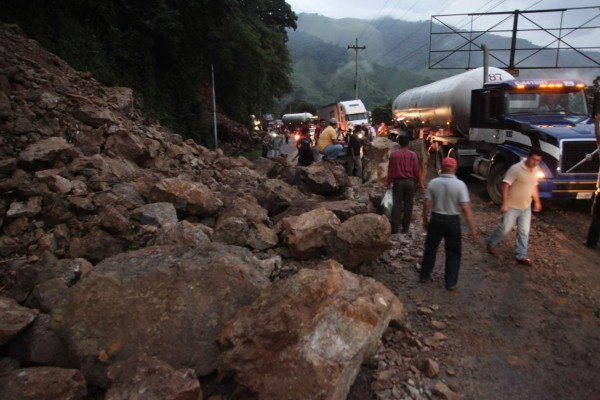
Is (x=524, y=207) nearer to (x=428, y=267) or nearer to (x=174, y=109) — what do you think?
(x=428, y=267)

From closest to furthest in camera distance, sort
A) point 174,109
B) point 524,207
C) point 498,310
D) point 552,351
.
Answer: point 552,351
point 498,310
point 524,207
point 174,109

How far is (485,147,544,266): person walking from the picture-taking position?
17.2ft

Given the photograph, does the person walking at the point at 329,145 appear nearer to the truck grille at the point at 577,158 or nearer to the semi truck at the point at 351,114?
the truck grille at the point at 577,158

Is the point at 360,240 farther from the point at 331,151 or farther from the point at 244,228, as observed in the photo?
the point at 331,151

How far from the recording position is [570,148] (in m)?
7.37

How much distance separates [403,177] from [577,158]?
3.83 meters

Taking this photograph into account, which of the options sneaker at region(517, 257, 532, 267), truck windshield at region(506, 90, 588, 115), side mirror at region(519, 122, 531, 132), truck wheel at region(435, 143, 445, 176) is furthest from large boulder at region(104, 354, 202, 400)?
truck wheel at region(435, 143, 445, 176)

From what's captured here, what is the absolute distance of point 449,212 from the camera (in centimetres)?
460

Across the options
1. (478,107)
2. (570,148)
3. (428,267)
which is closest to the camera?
(428,267)

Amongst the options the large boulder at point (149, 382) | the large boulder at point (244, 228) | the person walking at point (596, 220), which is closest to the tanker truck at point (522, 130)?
the person walking at point (596, 220)

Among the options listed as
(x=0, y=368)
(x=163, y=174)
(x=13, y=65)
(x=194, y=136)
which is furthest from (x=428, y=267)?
(x=194, y=136)

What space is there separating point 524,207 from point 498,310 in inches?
70.4

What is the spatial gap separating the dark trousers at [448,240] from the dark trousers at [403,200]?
1704 millimetres

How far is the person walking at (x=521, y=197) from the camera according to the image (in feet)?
17.2
